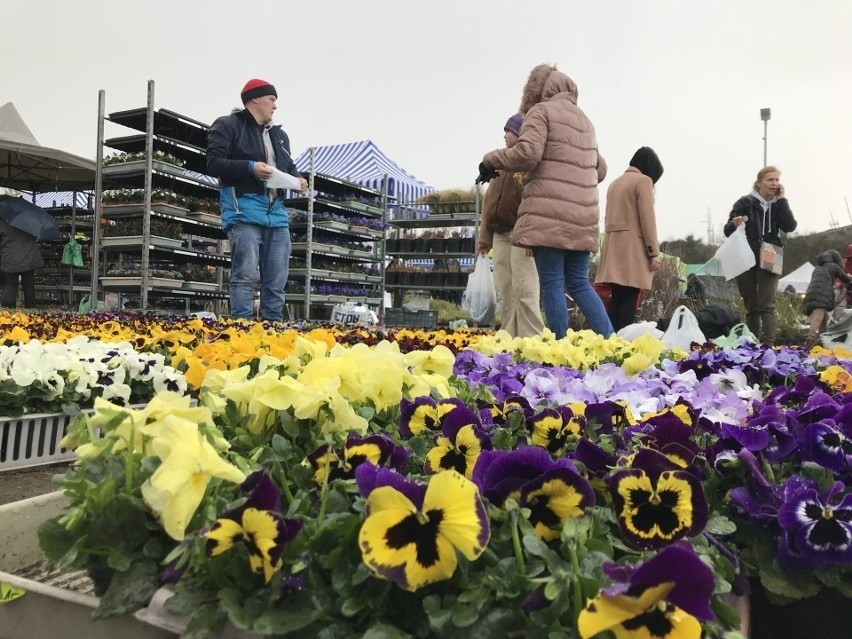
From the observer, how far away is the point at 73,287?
32.2 ft

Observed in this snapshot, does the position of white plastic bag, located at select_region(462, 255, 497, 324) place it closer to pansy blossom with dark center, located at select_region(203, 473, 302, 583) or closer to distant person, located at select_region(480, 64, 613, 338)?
distant person, located at select_region(480, 64, 613, 338)

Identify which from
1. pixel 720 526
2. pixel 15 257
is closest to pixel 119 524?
pixel 720 526

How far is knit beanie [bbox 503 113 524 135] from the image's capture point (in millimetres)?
4609

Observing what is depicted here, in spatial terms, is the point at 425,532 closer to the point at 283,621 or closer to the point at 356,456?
the point at 283,621

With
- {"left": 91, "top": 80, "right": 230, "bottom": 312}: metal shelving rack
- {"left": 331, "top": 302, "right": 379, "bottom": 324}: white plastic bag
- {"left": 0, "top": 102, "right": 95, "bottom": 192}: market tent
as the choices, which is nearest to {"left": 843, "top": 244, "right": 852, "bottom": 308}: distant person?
{"left": 331, "top": 302, "right": 379, "bottom": 324}: white plastic bag

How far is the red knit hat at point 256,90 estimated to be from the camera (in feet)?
15.1

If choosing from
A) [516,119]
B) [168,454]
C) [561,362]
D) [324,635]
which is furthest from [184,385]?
[516,119]

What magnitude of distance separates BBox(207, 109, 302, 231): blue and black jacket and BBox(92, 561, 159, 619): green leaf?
394 cm

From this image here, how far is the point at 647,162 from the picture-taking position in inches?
188

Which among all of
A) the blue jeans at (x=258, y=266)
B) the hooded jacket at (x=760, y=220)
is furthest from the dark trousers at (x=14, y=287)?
the hooded jacket at (x=760, y=220)

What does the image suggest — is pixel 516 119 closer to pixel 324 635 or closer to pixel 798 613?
pixel 798 613

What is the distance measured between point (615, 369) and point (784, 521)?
1.07 metres

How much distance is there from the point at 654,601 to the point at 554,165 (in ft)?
11.9

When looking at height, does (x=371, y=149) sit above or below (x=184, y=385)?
above
